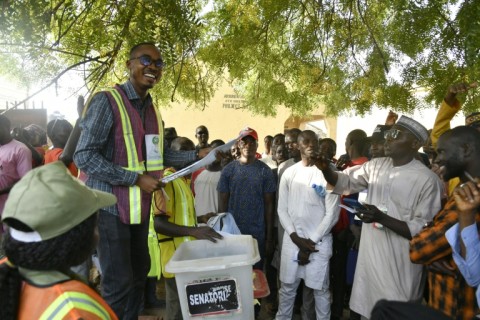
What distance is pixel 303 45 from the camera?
6145 millimetres

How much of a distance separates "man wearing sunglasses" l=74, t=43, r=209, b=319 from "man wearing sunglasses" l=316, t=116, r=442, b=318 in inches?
60.3

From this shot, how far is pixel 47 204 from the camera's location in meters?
1.61

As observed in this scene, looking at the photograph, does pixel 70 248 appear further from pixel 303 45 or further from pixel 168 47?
pixel 303 45

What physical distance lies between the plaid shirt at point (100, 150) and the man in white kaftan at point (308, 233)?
218cm

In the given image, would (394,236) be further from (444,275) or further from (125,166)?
(125,166)

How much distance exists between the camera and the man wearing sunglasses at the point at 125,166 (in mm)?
2881

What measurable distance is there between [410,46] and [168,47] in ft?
7.90

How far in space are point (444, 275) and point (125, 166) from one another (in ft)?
6.73

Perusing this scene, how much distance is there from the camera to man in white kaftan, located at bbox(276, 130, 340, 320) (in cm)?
466

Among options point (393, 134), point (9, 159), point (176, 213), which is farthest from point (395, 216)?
point (9, 159)

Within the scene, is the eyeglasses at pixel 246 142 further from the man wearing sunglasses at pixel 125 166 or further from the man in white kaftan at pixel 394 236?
the man wearing sunglasses at pixel 125 166

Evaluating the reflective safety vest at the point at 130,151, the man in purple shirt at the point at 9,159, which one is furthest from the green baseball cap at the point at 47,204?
the man in purple shirt at the point at 9,159

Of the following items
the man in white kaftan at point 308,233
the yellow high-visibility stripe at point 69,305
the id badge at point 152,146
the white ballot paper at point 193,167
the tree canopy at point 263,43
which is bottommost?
the man in white kaftan at point 308,233

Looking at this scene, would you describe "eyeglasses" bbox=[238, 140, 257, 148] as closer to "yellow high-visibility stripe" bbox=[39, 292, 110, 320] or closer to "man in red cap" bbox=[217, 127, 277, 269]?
"man in red cap" bbox=[217, 127, 277, 269]
